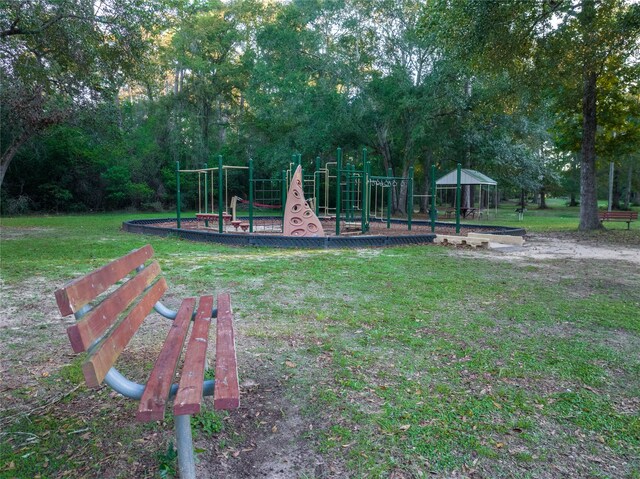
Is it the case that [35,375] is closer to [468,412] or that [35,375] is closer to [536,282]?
[468,412]

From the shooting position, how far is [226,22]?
3744 centimetres

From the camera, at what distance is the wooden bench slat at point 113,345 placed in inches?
64.8

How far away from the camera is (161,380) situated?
1.99 m

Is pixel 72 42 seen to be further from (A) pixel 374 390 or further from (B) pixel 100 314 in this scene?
(A) pixel 374 390

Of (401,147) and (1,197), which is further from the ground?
(401,147)

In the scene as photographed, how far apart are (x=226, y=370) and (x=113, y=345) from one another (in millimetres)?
496

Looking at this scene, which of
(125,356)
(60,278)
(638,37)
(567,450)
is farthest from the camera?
(638,37)

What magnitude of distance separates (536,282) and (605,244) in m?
7.24

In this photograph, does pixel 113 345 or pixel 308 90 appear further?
pixel 308 90

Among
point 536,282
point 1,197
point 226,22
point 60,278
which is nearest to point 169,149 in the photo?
point 1,197

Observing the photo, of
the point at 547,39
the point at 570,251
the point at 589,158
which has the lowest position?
the point at 570,251

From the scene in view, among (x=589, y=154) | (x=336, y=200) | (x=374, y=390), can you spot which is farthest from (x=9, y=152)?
(x=589, y=154)

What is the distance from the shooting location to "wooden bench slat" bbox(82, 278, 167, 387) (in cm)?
165

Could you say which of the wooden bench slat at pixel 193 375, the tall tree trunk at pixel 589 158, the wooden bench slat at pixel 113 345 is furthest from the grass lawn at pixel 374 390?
the tall tree trunk at pixel 589 158
